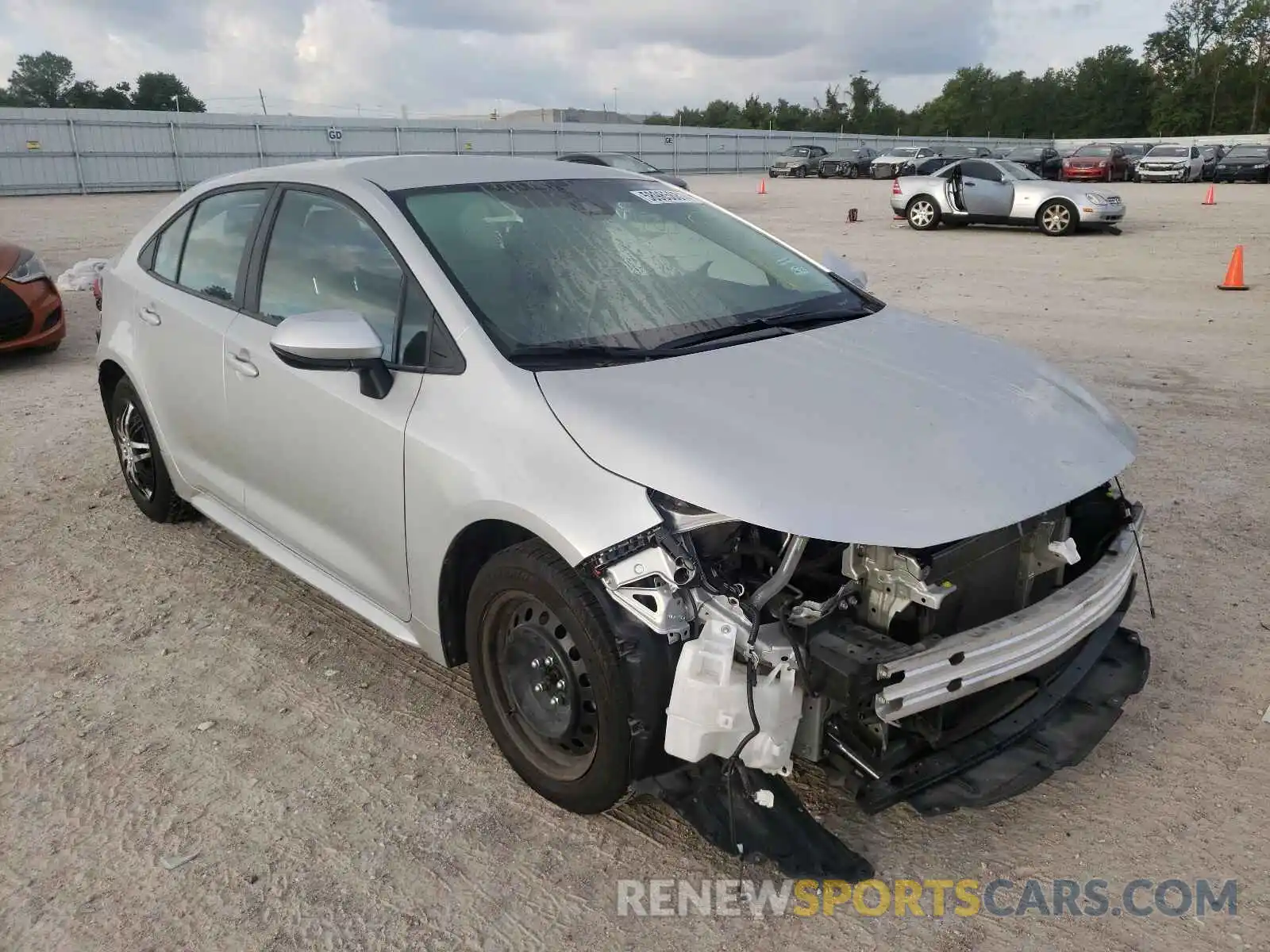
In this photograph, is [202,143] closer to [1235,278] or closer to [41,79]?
A: [1235,278]

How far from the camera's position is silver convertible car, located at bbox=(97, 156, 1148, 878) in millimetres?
2318

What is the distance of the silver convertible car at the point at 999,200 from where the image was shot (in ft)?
58.0

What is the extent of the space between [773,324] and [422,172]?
138 centimetres

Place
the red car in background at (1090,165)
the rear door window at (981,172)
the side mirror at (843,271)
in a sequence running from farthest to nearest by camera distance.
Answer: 1. the red car in background at (1090,165)
2. the rear door window at (981,172)
3. the side mirror at (843,271)

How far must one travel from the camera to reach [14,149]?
27422 millimetres

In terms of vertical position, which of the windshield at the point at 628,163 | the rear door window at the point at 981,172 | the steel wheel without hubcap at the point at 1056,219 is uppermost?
the windshield at the point at 628,163

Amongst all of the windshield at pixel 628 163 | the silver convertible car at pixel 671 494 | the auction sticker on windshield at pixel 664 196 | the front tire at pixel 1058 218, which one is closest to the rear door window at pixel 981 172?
the front tire at pixel 1058 218

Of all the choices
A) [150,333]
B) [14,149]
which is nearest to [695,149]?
[14,149]

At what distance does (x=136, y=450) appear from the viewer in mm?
4691

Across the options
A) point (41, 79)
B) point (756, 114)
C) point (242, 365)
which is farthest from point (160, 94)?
point (242, 365)

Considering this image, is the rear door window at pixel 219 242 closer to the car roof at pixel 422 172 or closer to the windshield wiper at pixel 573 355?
the car roof at pixel 422 172

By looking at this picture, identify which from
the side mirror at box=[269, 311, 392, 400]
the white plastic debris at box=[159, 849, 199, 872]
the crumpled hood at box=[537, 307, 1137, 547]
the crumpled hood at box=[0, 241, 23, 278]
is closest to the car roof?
the side mirror at box=[269, 311, 392, 400]

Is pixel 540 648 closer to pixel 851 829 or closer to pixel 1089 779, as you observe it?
pixel 851 829

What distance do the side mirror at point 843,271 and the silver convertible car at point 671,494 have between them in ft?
0.97
